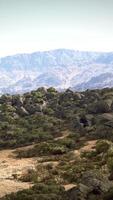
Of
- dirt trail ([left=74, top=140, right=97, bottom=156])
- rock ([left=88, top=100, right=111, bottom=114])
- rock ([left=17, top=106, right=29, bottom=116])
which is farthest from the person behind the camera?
rock ([left=17, top=106, right=29, bottom=116])

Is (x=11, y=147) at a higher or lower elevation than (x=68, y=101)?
lower

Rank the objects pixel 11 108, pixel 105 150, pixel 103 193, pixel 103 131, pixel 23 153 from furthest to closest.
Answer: pixel 11 108
pixel 103 131
pixel 23 153
pixel 105 150
pixel 103 193

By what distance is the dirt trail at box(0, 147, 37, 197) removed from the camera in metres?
23.3

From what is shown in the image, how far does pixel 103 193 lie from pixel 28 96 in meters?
55.6

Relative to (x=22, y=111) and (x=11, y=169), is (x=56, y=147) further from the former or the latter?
(x=22, y=111)

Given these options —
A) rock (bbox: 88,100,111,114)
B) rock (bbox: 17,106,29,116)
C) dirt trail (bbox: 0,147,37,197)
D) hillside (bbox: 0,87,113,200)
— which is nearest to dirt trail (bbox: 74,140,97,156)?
hillside (bbox: 0,87,113,200)

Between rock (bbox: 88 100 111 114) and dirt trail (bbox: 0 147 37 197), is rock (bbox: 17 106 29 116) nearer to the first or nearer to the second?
rock (bbox: 88 100 111 114)

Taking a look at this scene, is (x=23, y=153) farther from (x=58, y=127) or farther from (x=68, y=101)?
(x=68, y=101)

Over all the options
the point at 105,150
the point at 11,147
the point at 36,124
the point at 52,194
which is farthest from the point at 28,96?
the point at 52,194

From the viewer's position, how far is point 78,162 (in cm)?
3048

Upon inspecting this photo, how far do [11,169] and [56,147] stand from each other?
7185 mm

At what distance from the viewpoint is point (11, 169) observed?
31.2 metres

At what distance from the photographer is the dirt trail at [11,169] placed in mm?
23266

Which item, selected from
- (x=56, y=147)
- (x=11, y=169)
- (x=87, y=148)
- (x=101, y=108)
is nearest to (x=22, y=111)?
(x=101, y=108)
